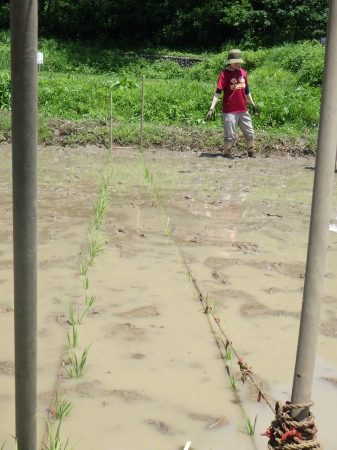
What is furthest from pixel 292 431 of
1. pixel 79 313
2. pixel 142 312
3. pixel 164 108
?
pixel 164 108

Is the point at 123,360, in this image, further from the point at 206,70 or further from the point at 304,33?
the point at 304,33

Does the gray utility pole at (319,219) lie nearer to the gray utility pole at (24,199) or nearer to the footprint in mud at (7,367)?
the gray utility pole at (24,199)

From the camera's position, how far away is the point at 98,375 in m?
2.90

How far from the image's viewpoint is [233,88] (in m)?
8.61

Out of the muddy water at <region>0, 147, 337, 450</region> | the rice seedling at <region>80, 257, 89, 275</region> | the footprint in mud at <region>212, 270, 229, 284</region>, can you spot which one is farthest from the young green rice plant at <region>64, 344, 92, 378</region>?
the footprint in mud at <region>212, 270, 229, 284</region>

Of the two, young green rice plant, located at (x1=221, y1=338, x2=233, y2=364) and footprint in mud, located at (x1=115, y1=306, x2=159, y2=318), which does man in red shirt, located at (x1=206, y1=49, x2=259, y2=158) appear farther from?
young green rice plant, located at (x1=221, y1=338, x2=233, y2=364)

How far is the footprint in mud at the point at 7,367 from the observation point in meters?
2.87

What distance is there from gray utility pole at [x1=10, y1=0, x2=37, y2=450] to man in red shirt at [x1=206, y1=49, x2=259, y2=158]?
22.9 feet

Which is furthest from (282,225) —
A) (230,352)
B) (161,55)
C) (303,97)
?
(161,55)

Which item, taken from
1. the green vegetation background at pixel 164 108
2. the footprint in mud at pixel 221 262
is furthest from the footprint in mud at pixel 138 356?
the green vegetation background at pixel 164 108

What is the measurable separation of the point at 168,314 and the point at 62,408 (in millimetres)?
1116

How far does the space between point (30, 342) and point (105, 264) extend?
2476 mm

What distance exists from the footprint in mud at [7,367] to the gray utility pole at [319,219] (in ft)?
4.51

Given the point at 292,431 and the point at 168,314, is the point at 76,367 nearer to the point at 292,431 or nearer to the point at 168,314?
the point at 168,314
